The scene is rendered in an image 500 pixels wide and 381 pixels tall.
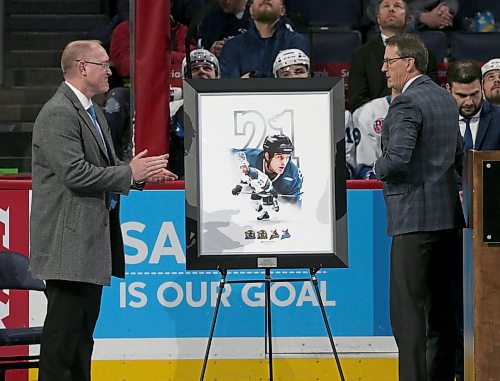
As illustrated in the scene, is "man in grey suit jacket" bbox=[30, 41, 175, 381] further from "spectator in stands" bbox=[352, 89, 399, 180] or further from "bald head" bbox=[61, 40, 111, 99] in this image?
"spectator in stands" bbox=[352, 89, 399, 180]

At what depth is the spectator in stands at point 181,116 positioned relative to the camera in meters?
7.32

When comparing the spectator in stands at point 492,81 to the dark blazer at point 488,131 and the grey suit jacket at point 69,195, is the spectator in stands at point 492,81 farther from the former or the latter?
the grey suit jacket at point 69,195

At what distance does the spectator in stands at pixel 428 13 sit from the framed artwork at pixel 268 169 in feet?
14.2

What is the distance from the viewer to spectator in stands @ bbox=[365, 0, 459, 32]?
10711 millimetres

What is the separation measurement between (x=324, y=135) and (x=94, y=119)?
1254 millimetres

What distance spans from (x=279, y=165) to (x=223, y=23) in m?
3.42

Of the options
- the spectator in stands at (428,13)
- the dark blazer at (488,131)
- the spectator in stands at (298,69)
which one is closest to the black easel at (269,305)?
the dark blazer at (488,131)

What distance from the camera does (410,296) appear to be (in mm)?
6383

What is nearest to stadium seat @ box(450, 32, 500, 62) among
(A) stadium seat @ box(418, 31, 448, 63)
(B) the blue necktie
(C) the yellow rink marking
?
(A) stadium seat @ box(418, 31, 448, 63)

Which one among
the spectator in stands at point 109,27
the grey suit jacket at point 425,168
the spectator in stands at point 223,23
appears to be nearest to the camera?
the grey suit jacket at point 425,168

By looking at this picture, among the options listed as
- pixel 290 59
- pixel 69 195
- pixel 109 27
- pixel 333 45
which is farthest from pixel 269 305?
pixel 109 27

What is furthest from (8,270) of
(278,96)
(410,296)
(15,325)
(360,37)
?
(360,37)

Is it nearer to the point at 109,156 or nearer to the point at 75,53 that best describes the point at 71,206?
the point at 109,156

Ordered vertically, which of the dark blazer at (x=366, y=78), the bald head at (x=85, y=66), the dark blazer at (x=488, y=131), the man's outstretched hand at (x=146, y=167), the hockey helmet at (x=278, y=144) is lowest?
the man's outstretched hand at (x=146, y=167)
